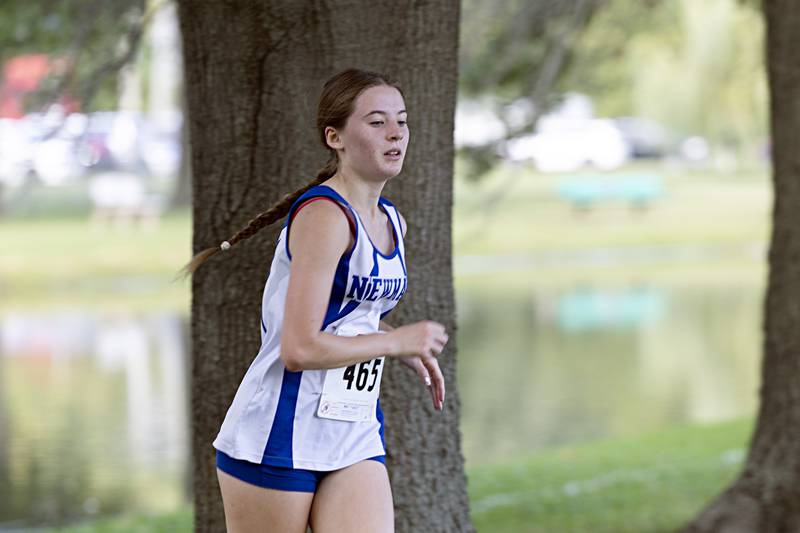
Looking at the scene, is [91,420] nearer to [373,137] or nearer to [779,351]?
[779,351]

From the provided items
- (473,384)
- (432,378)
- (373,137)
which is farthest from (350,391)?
(473,384)

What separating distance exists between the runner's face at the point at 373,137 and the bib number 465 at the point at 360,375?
43 cm

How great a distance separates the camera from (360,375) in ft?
10.7

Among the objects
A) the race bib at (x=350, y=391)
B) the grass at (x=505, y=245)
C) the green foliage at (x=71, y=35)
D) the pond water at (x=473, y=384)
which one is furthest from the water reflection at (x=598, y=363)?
the race bib at (x=350, y=391)

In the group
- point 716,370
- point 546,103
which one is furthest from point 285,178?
point 716,370

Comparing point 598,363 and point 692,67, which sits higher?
point 692,67

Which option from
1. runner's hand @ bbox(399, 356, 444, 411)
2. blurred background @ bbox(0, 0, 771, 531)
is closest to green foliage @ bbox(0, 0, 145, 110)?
blurred background @ bbox(0, 0, 771, 531)

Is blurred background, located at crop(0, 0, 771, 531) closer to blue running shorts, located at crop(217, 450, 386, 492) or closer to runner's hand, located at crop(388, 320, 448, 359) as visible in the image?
blue running shorts, located at crop(217, 450, 386, 492)

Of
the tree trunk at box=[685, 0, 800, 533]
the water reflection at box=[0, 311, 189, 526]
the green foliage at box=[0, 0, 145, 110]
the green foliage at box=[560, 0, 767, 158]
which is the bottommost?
the water reflection at box=[0, 311, 189, 526]

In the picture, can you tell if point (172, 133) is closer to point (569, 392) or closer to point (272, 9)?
A: point (569, 392)

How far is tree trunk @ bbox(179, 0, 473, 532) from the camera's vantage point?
445cm

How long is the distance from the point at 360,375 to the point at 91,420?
961 centimetres

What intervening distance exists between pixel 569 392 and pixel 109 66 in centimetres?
751

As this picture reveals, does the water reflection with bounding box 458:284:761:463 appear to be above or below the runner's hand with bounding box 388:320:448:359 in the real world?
below
